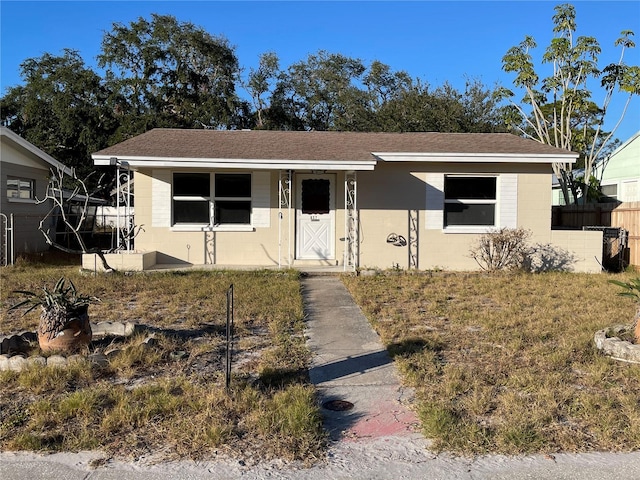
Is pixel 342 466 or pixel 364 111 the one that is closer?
pixel 342 466

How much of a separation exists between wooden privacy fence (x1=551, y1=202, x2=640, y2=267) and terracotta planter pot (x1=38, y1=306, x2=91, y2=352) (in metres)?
12.4

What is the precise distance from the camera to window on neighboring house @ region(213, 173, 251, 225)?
1216cm

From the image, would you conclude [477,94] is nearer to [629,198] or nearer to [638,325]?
[629,198]

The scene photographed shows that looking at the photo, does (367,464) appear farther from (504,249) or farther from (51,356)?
(504,249)

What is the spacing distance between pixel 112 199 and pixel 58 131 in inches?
298

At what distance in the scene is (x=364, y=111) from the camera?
103ft

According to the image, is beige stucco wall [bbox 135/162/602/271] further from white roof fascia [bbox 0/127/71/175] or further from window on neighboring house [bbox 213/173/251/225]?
white roof fascia [bbox 0/127/71/175]

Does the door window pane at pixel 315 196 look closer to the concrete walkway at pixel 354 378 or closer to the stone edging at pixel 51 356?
the concrete walkway at pixel 354 378

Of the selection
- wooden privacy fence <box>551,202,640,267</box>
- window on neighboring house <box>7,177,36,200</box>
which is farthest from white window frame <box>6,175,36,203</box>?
wooden privacy fence <box>551,202,640,267</box>

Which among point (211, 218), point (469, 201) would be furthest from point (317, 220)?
point (469, 201)

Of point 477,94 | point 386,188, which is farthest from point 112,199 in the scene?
point 386,188

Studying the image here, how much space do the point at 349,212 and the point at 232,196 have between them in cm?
277

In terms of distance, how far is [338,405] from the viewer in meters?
4.16

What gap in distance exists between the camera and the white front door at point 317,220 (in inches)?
480
